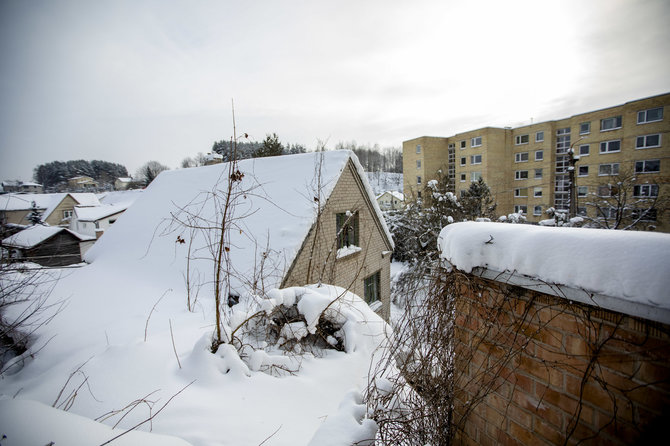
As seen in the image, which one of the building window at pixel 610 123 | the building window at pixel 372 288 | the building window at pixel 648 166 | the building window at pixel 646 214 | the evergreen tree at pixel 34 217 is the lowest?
the building window at pixel 372 288

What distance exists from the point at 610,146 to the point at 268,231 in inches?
1384

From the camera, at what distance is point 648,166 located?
78.2ft

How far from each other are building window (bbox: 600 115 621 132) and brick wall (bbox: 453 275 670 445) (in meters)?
36.3

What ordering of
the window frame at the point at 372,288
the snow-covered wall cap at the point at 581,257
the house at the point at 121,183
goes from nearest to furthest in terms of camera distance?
the snow-covered wall cap at the point at 581,257, the window frame at the point at 372,288, the house at the point at 121,183

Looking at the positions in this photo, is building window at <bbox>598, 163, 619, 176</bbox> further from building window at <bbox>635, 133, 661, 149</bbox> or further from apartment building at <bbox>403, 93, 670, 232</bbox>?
building window at <bbox>635, 133, 661, 149</bbox>

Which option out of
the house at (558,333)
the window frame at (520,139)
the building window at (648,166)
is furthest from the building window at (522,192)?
the house at (558,333)

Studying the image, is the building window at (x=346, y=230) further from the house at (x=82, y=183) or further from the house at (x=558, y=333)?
the house at (x=82, y=183)

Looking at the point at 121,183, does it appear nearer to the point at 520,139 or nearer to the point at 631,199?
the point at 520,139

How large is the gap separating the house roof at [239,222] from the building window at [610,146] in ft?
96.7

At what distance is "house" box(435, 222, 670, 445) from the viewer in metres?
1.06

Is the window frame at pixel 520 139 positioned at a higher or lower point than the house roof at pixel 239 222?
higher

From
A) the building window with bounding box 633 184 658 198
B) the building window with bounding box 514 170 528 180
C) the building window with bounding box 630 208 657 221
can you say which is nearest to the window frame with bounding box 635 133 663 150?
the building window with bounding box 633 184 658 198

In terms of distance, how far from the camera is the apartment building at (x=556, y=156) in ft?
76.2

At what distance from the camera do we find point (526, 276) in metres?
1.42
